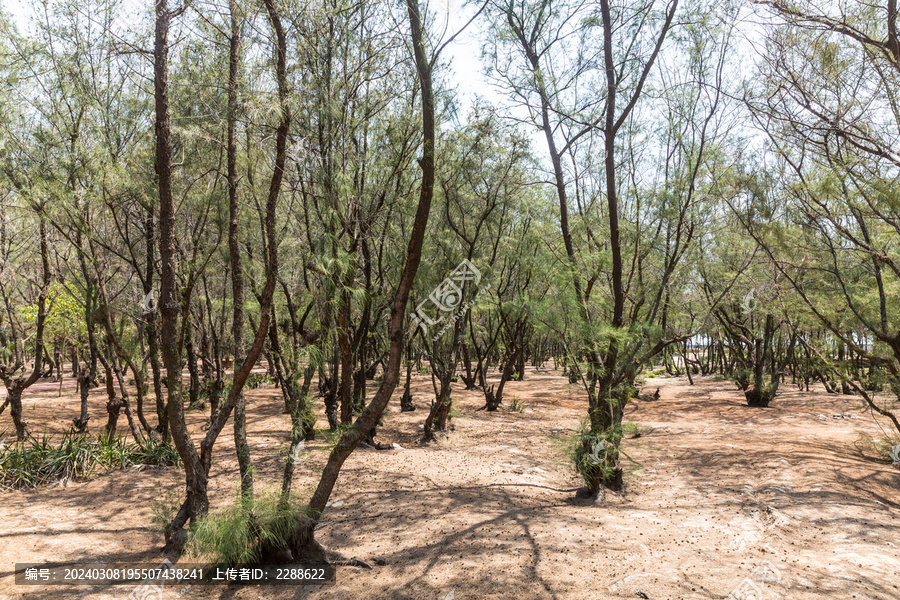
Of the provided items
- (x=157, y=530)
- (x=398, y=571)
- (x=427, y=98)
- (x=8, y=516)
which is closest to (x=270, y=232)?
(x=427, y=98)

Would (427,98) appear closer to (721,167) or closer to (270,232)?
(270,232)

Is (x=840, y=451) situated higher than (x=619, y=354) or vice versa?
(x=619, y=354)

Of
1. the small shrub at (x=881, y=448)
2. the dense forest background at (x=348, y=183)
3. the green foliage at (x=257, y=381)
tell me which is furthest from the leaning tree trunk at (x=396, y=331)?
the green foliage at (x=257, y=381)

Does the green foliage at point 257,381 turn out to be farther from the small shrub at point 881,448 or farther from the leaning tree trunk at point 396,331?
the small shrub at point 881,448

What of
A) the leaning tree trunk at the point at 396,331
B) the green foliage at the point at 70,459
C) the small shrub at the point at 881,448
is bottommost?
the small shrub at the point at 881,448

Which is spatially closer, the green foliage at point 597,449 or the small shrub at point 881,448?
the green foliage at point 597,449

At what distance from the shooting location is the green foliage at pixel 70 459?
6.71 meters

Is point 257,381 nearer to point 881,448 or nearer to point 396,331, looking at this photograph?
point 396,331

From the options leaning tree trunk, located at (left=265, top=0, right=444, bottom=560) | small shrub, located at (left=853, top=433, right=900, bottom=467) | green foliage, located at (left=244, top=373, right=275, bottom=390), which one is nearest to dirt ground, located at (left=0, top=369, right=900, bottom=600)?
small shrub, located at (left=853, top=433, right=900, bottom=467)

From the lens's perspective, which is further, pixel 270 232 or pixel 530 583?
pixel 270 232

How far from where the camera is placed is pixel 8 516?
548 centimetres

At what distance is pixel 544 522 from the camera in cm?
527

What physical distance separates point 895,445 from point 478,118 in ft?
28.9

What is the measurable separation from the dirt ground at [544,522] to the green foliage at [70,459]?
0.29 metres
